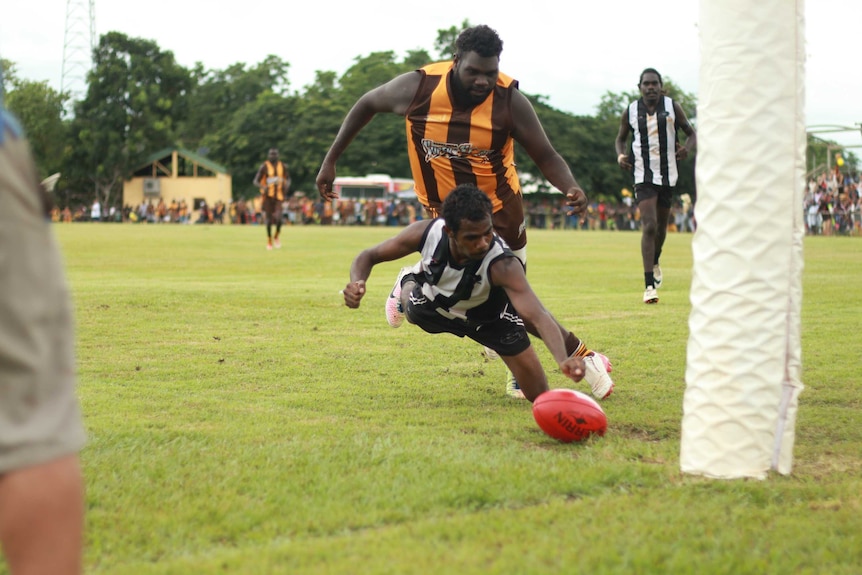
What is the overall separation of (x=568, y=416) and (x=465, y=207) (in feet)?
4.25

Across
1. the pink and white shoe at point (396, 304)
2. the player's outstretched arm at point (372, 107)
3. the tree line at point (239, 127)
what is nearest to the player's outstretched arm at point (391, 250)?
the pink and white shoe at point (396, 304)

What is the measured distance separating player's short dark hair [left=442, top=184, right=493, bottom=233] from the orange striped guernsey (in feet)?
4.23

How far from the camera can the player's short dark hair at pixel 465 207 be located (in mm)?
5633

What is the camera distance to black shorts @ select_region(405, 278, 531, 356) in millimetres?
6410

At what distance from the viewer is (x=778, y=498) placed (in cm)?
426

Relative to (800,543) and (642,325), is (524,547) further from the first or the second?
(642,325)

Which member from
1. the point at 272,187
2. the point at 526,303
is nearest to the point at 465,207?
the point at 526,303

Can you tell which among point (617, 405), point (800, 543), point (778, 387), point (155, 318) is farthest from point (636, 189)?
point (800, 543)

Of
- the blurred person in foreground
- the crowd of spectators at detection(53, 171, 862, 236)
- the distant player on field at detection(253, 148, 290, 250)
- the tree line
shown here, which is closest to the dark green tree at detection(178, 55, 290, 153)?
the tree line

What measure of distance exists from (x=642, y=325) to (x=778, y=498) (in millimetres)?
6175

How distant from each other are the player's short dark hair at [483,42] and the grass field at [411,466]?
7.56 ft

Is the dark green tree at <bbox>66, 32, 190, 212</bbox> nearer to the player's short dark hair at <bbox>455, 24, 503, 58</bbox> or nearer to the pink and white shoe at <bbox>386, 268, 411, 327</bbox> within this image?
the pink and white shoe at <bbox>386, 268, 411, 327</bbox>

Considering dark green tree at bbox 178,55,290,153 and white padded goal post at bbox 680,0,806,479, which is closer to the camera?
white padded goal post at bbox 680,0,806,479

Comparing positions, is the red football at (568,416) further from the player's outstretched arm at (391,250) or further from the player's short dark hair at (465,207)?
the player's outstretched arm at (391,250)
